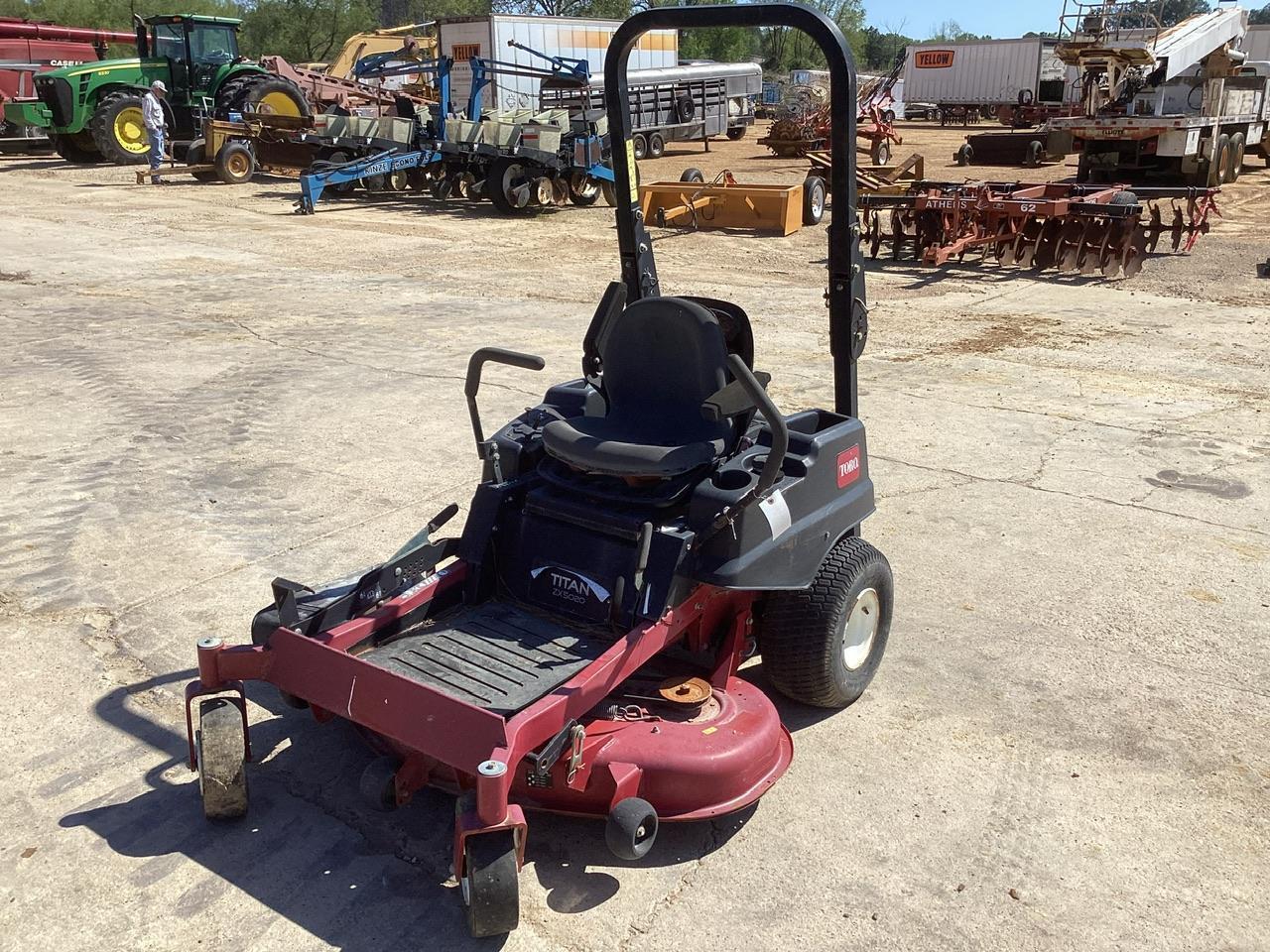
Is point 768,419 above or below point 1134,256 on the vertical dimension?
above

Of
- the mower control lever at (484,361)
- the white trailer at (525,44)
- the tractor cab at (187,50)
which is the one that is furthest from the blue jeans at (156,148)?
the mower control lever at (484,361)

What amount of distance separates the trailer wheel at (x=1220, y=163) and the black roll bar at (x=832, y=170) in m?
18.1

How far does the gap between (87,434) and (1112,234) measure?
32.7ft

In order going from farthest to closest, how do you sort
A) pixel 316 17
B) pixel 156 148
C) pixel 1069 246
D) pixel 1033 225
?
pixel 316 17 → pixel 156 148 → pixel 1033 225 → pixel 1069 246

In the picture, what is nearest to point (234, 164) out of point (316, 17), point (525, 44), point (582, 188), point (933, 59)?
point (582, 188)

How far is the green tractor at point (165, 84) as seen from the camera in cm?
2128

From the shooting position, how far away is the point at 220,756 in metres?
3.06

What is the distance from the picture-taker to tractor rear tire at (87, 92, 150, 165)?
21078 mm

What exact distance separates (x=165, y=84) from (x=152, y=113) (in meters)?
2.25

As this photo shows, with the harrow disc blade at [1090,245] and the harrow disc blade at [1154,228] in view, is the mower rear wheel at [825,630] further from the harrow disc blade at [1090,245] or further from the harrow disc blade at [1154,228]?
the harrow disc blade at [1154,228]

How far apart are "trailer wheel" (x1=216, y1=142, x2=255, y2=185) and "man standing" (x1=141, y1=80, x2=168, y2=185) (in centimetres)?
109

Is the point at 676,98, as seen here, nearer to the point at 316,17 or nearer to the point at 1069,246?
the point at 1069,246

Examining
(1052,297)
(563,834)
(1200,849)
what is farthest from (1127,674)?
(1052,297)

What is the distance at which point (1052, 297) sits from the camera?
10906 millimetres
